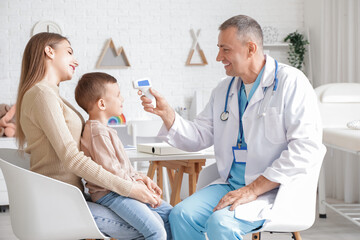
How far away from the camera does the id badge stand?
7.98 feet

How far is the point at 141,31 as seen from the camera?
5.86 m

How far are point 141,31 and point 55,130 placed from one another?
395 centimetres

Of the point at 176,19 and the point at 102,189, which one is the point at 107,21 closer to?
the point at 176,19

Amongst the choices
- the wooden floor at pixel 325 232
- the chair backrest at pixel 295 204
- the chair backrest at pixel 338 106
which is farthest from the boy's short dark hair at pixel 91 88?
the chair backrest at pixel 338 106

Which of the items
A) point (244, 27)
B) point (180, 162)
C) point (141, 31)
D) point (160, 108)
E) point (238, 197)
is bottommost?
point (180, 162)

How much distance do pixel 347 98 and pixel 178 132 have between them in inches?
80.6

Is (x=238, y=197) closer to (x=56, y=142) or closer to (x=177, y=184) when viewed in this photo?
(x=56, y=142)

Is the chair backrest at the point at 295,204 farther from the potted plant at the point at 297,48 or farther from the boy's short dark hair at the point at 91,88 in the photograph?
the potted plant at the point at 297,48

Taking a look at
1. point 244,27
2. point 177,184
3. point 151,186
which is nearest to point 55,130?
point 151,186

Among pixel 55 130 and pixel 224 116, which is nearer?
pixel 55 130

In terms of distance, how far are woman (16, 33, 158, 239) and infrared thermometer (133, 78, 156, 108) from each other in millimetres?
281

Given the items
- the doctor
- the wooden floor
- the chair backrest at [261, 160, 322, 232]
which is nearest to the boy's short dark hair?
the doctor

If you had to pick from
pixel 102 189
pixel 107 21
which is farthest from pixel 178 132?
pixel 107 21

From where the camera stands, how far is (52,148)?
2121 mm
